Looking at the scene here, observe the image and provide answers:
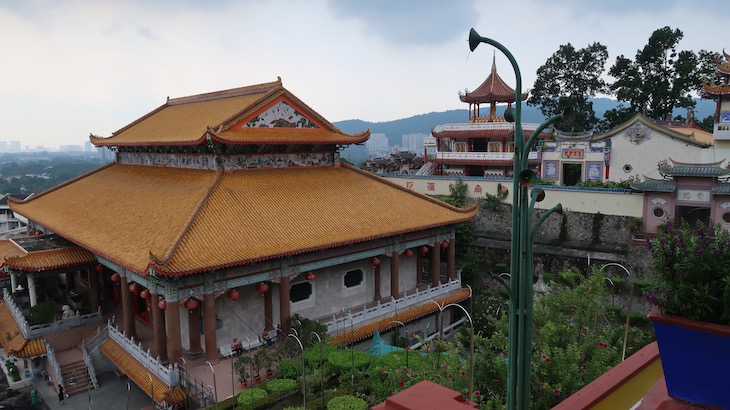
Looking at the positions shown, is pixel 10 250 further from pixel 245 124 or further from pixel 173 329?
pixel 245 124

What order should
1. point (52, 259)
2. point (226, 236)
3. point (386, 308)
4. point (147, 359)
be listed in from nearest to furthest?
point (147, 359)
point (226, 236)
point (52, 259)
point (386, 308)

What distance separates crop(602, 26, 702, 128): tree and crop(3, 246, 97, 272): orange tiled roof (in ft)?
146

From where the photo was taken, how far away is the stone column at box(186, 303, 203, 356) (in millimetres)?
16234

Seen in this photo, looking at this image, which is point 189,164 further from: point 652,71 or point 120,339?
point 652,71

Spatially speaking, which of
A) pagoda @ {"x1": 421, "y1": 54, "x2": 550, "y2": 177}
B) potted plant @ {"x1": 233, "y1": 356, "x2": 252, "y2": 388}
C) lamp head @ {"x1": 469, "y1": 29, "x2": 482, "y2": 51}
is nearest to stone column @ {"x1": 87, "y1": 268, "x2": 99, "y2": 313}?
potted plant @ {"x1": 233, "y1": 356, "x2": 252, "y2": 388}

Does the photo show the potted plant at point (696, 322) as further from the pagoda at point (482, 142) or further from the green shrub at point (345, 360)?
the pagoda at point (482, 142)

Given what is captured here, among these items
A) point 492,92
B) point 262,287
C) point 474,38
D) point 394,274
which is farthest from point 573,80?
point 474,38

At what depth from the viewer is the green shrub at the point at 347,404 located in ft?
37.8

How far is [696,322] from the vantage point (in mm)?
3162

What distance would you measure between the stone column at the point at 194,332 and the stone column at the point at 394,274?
8.11 m

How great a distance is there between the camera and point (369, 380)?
1347 cm

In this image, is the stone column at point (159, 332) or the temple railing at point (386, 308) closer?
the stone column at point (159, 332)

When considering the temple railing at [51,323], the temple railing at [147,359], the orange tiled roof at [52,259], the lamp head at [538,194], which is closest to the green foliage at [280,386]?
the temple railing at [147,359]

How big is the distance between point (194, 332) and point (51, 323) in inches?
271
